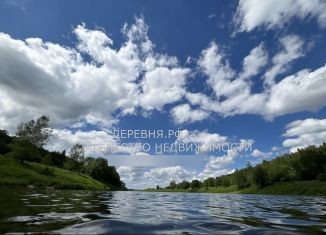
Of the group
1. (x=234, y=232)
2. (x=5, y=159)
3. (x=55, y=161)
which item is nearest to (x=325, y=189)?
(x=5, y=159)

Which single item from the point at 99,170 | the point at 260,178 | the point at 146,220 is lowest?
the point at 146,220

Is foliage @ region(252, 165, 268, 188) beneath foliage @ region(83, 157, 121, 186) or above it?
beneath

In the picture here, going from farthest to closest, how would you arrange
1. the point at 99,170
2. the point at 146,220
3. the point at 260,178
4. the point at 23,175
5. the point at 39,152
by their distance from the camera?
the point at 99,170
the point at 260,178
the point at 39,152
the point at 23,175
the point at 146,220

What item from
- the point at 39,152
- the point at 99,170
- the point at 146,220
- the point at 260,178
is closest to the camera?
the point at 146,220

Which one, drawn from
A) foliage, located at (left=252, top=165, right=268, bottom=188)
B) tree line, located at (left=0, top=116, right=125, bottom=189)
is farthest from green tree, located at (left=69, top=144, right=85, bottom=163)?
foliage, located at (left=252, top=165, right=268, bottom=188)

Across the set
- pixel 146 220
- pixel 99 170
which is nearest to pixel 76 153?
pixel 99 170

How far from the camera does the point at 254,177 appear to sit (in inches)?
6703

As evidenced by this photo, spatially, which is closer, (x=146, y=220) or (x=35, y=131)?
(x=146, y=220)

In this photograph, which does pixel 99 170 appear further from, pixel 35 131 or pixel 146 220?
pixel 146 220

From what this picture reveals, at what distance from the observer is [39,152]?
130 m

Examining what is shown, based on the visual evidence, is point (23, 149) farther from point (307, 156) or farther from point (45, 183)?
point (307, 156)

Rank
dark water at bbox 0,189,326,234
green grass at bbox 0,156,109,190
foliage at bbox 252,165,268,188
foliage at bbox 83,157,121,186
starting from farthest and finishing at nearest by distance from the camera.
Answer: foliage at bbox 83,157,121,186, foliage at bbox 252,165,268,188, green grass at bbox 0,156,109,190, dark water at bbox 0,189,326,234

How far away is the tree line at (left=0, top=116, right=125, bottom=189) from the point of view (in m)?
88.0

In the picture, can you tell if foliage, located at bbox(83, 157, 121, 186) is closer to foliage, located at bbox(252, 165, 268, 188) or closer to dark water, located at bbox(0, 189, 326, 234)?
foliage, located at bbox(252, 165, 268, 188)
